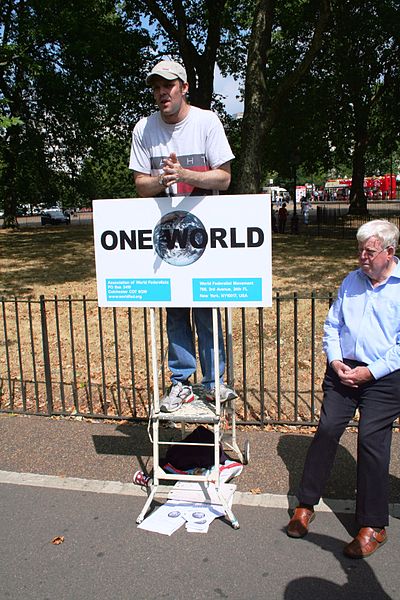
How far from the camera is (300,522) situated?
11.5 feet

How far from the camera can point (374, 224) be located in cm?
350

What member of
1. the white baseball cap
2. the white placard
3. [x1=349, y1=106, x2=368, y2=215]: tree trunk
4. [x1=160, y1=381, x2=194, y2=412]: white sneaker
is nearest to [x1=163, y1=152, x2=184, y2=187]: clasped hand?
the white placard

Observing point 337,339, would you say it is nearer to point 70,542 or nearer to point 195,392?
point 195,392

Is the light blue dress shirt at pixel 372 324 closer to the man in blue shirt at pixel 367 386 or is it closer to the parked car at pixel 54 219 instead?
the man in blue shirt at pixel 367 386

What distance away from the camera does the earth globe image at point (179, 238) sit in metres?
3.60

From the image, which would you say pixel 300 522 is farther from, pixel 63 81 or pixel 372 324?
pixel 63 81

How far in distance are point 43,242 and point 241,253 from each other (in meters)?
22.0

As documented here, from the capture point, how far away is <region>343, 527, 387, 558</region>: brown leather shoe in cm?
323

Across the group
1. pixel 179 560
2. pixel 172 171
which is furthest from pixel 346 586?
pixel 172 171

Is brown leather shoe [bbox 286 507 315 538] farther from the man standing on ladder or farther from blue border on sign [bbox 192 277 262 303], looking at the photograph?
blue border on sign [bbox 192 277 262 303]

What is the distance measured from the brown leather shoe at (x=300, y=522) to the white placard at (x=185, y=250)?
4.30 ft

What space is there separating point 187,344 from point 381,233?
1564 mm

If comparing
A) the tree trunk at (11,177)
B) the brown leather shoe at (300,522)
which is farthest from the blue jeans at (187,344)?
the tree trunk at (11,177)

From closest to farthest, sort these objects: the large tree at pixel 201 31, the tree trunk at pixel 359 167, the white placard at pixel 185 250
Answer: the white placard at pixel 185 250, the large tree at pixel 201 31, the tree trunk at pixel 359 167
